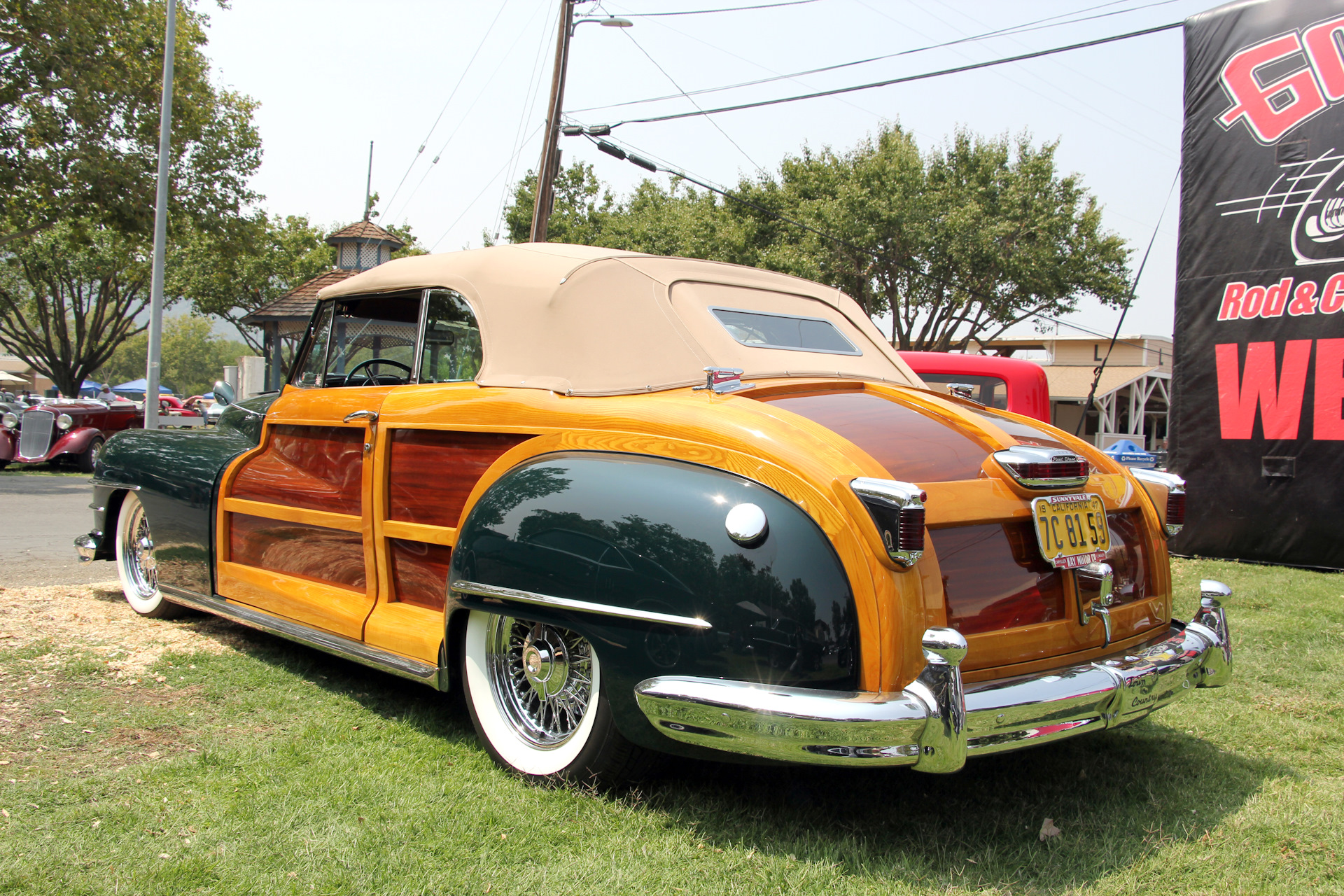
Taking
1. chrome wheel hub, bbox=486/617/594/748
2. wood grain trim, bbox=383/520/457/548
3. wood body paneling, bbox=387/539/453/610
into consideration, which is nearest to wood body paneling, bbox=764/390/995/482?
chrome wheel hub, bbox=486/617/594/748

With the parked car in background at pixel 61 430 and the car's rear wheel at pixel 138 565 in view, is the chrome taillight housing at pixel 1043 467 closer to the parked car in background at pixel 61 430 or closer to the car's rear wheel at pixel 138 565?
the car's rear wheel at pixel 138 565

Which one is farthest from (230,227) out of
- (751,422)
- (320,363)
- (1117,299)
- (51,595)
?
(1117,299)

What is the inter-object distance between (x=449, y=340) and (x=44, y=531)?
7.22m

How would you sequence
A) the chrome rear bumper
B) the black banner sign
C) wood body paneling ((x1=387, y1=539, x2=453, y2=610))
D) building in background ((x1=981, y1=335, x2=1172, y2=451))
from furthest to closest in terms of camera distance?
1. building in background ((x1=981, y1=335, x2=1172, y2=451))
2. the black banner sign
3. wood body paneling ((x1=387, y1=539, x2=453, y2=610))
4. the chrome rear bumper

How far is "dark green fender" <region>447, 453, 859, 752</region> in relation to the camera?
242 centimetres

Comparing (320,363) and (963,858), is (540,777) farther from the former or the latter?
(320,363)

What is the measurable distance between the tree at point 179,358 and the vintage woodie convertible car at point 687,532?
89.8 metres

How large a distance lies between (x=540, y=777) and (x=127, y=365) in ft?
368

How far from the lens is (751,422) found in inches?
106

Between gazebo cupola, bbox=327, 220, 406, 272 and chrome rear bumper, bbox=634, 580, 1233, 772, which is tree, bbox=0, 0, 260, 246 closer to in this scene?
gazebo cupola, bbox=327, 220, 406, 272

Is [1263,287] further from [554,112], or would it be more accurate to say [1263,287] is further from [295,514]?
[554,112]

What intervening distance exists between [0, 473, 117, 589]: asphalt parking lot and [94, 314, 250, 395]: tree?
78.5 m

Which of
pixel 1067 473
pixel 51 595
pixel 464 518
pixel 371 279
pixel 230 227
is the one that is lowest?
pixel 51 595

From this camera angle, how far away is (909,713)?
2299mm
